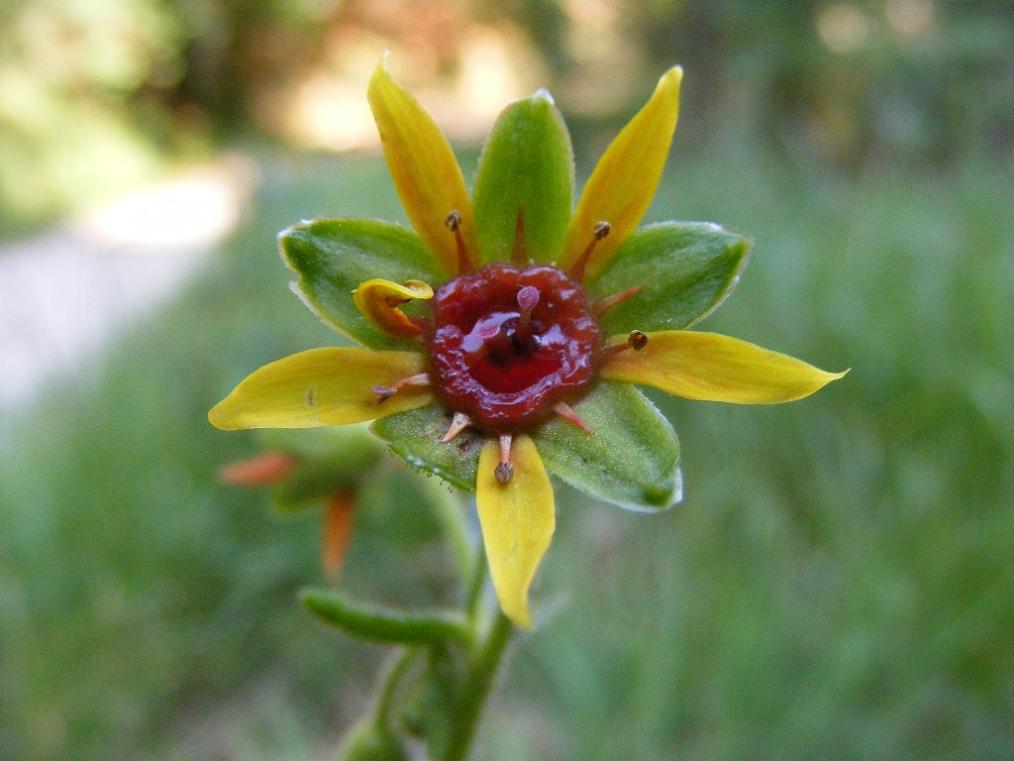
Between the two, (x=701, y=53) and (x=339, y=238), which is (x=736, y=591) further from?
(x=701, y=53)

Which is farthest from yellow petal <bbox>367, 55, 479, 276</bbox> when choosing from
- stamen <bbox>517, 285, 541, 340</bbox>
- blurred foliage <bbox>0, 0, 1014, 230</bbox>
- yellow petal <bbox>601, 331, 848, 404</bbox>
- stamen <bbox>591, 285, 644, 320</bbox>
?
blurred foliage <bbox>0, 0, 1014, 230</bbox>

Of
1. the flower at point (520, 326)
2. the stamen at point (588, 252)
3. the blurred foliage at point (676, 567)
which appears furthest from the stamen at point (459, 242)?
the blurred foliage at point (676, 567)

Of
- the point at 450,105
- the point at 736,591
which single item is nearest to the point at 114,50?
the point at 450,105

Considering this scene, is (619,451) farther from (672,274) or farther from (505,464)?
(672,274)

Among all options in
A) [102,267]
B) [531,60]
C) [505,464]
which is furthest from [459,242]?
[531,60]

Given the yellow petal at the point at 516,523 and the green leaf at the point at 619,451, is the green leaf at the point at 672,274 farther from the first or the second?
the yellow petal at the point at 516,523

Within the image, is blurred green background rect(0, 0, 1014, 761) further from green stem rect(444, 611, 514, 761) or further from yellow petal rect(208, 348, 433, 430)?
yellow petal rect(208, 348, 433, 430)
